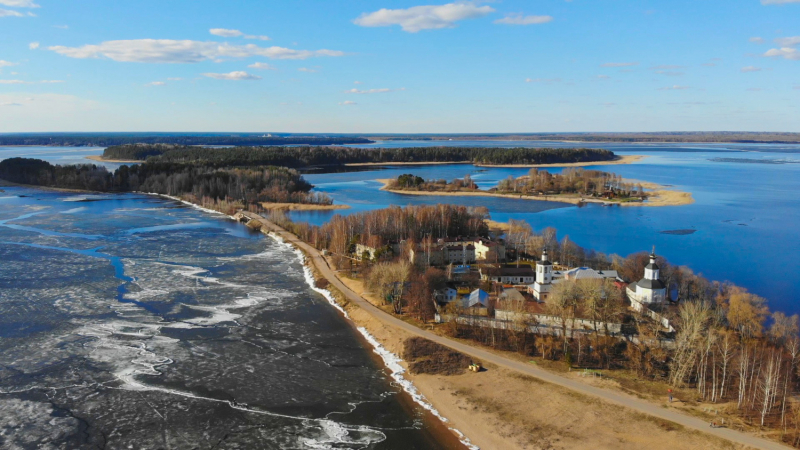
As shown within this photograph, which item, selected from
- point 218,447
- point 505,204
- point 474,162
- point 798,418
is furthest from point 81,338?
point 474,162

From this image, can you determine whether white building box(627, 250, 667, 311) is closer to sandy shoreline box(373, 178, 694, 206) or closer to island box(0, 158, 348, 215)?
island box(0, 158, 348, 215)

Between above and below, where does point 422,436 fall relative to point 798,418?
below

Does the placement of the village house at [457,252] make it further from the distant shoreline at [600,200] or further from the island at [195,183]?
the distant shoreline at [600,200]

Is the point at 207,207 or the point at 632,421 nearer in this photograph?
the point at 632,421

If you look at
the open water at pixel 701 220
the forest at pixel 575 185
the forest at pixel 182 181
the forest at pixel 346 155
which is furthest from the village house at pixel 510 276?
the forest at pixel 346 155

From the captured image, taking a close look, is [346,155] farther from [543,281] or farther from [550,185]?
[543,281]

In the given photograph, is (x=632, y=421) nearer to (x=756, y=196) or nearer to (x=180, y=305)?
(x=180, y=305)

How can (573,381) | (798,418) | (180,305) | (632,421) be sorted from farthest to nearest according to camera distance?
(180,305) < (573,381) < (632,421) < (798,418)

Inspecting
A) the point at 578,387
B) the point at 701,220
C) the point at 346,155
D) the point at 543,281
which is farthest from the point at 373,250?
the point at 346,155
